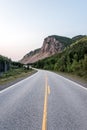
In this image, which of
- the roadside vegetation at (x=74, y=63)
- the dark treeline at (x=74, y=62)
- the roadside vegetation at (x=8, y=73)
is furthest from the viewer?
the dark treeline at (x=74, y=62)

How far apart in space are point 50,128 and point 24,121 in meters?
1.23

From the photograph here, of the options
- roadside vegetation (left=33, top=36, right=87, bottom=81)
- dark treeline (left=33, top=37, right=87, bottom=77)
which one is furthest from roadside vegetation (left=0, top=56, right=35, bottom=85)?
dark treeline (left=33, top=37, right=87, bottom=77)

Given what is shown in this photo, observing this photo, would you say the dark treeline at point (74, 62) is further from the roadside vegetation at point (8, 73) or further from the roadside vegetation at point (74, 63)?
the roadside vegetation at point (8, 73)

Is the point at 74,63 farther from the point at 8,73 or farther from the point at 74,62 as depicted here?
the point at 8,73

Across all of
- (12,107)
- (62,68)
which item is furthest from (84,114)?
(62,68)

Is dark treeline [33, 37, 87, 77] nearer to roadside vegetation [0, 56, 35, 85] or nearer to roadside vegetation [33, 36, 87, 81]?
roadside vegetation [33, 36, 87, 81]

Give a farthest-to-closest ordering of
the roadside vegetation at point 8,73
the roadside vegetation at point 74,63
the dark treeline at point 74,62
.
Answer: the dark treeline at point 74,62 → the roadside vegetation at point 74,63 → the roadside vegetation at point 8,73

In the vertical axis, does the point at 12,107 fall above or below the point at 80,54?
below

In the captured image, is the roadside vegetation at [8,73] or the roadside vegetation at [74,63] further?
the roadside vegetation at [74,63]

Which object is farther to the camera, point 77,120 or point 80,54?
point 80,54

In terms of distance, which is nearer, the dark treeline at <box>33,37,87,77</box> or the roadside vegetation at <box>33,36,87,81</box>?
the roadside vegetation at <box>33,36,87,81</box>

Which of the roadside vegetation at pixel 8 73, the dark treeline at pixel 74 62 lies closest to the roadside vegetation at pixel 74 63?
the dark treeline at pixel 74 62

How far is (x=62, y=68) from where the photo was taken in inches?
3418

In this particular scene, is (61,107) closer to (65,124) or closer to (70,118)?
(70,118)
